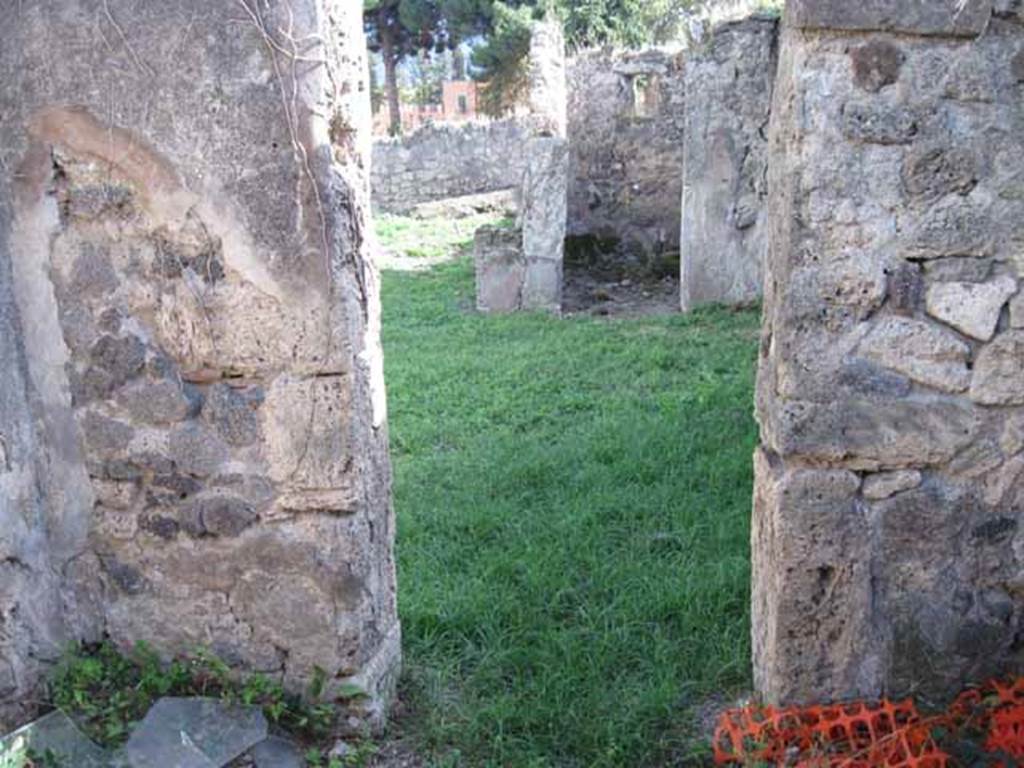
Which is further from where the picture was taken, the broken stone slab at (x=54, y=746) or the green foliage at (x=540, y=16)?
the green foliage at (x=540, y=16)

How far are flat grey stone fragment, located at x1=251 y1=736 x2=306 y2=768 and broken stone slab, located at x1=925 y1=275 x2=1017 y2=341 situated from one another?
201 centimetres

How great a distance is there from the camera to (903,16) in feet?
7.27

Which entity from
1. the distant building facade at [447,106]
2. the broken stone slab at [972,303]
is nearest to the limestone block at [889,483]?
the broken stone slab at [972,303]

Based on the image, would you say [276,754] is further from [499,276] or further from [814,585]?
[499,276]

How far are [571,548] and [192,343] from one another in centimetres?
176

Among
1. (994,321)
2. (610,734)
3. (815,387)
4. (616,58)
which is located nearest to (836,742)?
(610,734)

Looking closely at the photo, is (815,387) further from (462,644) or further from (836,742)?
(462,644)

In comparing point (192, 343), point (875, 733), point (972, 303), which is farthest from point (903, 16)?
point (192, 343)

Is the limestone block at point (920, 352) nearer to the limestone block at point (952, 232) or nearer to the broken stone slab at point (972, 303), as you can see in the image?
the broken stone slab at point (972, 303)

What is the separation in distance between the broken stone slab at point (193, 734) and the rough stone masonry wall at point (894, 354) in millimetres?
1432

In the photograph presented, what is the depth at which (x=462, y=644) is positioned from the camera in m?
3.18

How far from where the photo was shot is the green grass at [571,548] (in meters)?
2.79

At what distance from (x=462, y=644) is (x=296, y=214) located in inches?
60.3

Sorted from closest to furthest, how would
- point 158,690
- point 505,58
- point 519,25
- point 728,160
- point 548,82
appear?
1. point 158,690
2. point 728,160
3. point 548,82
4. point 519,25
5. point 505,58
